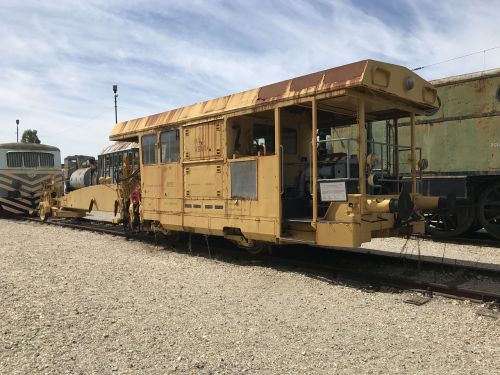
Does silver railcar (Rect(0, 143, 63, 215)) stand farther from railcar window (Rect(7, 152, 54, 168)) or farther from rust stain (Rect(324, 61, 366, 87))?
rust stain (Rect(324, 61, 366, 87))

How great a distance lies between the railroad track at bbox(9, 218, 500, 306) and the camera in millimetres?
5896

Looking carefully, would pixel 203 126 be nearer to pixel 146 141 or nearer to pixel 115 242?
pixel 146 141

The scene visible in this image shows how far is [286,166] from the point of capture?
8.33m

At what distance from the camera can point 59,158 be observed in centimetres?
1931

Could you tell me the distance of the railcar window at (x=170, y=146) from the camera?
29.2ft

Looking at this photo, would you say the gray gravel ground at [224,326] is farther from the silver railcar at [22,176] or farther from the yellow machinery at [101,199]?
the silver railcar at [22,176]

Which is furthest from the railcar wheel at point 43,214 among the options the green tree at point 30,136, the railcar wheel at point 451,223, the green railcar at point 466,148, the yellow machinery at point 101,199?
the green tree at point 30,136

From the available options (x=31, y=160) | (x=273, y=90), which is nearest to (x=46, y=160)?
(x=31, y=160)

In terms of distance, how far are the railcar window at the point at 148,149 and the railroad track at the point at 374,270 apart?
2.00m

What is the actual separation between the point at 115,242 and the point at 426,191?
7538 millimetres

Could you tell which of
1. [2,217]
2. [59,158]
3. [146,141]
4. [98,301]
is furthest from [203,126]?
[2,217]

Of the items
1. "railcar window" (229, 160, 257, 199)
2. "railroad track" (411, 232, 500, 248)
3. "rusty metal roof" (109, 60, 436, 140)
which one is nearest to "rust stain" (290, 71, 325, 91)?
"rusty metal roof" (109, 60, 436, 140)

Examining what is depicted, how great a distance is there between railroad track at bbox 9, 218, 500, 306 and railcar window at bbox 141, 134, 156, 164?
2.00 m

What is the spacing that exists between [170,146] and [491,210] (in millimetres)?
7274
